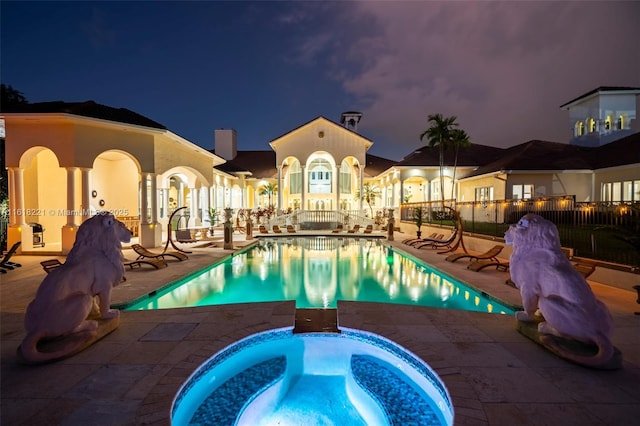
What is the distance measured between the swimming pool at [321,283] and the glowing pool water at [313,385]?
2.71 meters

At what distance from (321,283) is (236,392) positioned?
6192 millimetres

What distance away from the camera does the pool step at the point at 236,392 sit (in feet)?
12.5

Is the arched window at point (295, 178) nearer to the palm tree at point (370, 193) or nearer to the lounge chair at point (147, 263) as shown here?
the palm tree at point (370, 193)

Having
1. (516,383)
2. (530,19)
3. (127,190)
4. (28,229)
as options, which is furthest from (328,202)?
(516,383)

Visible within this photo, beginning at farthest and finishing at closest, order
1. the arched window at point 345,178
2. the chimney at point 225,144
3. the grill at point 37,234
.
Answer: the chimney at point 225,144 < the arched window at point 345,178 < the grill at point 37,234

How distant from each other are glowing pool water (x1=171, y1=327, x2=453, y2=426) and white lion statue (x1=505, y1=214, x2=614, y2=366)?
194 cm

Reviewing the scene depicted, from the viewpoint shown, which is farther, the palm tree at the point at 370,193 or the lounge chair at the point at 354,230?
the palm tree at the point at 370,193

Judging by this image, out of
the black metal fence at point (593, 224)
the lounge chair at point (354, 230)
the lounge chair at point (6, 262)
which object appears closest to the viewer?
the black metal fence at point (593, 224)

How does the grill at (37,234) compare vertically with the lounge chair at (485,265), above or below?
above

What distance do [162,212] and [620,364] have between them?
25.2 m

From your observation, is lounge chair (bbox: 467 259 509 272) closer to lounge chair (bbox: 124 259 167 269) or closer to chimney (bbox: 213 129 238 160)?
lounge chair (bbox: 124 259 167 269)

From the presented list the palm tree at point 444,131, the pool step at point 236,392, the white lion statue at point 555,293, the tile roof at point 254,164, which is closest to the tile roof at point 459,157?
the palm tree at point 444,131

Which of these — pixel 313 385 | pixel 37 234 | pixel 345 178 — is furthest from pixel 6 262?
pixel 345 178

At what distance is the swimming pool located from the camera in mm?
8164
